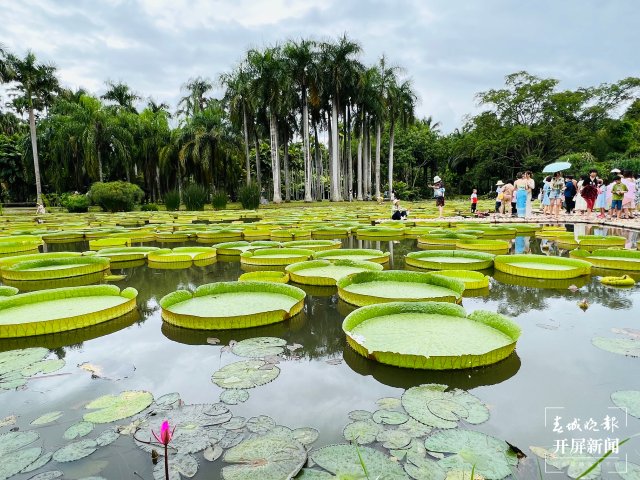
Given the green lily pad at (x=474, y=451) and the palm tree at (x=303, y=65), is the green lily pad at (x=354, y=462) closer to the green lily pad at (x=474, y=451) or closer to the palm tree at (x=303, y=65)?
the green lily pad at (x=474, y=451)

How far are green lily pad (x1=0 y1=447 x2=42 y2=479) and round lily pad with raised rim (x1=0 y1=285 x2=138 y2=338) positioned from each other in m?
1.65

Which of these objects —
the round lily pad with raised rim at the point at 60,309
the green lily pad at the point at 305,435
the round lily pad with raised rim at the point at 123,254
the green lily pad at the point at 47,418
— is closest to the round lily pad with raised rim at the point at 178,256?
the round lily pad with raised rim at the point at 123,254

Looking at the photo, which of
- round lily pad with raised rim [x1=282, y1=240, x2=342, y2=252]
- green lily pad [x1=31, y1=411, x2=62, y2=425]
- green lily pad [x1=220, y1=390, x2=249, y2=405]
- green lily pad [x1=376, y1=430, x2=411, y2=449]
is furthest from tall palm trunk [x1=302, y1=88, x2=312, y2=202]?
green lily pad [x1=376, y1=430, x2=411, y2=449]

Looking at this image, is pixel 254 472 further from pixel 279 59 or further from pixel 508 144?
pixel 508 144

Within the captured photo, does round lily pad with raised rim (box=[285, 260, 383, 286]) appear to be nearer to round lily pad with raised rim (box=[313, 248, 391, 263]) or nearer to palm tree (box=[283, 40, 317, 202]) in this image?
round lily pad with raised rim (box=[313, 248, 391, 263])

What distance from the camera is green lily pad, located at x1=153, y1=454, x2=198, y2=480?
1.54 m

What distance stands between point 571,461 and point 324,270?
365cm

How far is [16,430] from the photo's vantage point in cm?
187

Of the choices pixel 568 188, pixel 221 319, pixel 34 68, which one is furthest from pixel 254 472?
pixel 34 68

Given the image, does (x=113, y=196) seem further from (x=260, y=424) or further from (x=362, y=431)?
(x=362, y=431)

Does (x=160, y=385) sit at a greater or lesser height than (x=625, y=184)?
lesser

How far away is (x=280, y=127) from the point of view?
94.5ft

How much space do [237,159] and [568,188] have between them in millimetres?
23167

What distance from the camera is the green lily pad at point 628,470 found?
148 centimetres
